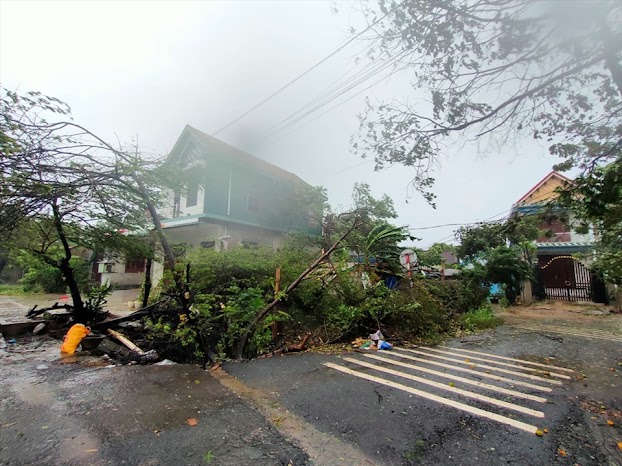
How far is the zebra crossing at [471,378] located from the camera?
317cm

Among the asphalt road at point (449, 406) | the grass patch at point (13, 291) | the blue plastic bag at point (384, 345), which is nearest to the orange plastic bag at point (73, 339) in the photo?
the asphalt road at point (449, 406)

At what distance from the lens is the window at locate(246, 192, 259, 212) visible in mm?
12762

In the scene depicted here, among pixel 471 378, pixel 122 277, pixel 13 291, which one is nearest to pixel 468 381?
pixel 471 378

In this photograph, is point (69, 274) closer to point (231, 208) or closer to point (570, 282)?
point (231, 208)

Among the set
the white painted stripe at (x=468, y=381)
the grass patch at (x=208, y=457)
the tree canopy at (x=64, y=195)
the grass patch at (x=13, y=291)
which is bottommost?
the grass patch at (x=13, y=291)

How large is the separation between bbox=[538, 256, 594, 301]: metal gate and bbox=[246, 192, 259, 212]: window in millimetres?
14015

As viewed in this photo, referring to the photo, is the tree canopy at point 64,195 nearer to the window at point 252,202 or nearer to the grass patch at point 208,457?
the grass patch at point 208,457

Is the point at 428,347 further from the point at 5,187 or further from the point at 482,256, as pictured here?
the point at 482,256

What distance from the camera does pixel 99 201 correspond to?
5078mm

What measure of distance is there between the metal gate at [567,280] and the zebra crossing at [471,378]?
40.5 ft

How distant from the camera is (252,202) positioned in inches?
509

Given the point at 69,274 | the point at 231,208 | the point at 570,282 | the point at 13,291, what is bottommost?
the point at 13,291

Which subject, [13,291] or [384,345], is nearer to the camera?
[384,345]

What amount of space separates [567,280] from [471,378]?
1578 centimetres
